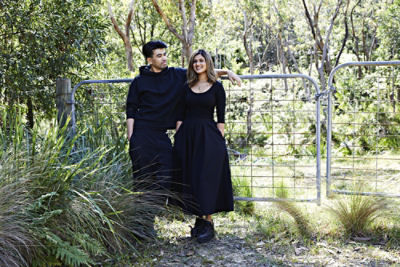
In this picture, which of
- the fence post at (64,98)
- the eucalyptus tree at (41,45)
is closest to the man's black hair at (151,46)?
the fence post at (64,98)

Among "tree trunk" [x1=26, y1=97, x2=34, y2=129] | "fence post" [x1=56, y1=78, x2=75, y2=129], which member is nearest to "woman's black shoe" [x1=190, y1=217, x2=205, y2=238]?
"fence post" [x1=56, y1=78, x2=75, y2=129]

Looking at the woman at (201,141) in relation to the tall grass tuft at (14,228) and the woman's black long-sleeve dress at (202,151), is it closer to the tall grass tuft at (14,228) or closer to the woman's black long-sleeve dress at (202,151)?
the woman's black long-sleeve dress at (202,151)

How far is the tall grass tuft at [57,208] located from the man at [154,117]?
227 mm

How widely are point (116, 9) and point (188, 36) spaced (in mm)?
7338

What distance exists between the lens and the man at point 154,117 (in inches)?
168

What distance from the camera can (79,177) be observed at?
3900 mm

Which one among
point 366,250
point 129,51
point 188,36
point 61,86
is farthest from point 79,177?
point 129,51

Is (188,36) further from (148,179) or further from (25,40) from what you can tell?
(148,179)

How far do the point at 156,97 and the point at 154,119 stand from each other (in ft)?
0.68

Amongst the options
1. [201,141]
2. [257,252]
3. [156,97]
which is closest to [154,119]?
[156,97]

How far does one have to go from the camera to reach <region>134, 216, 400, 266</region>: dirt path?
3879 millimetres

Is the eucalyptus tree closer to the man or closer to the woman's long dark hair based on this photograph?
the man

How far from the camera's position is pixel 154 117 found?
4.28 m

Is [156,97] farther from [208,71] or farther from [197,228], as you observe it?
[197,228]
